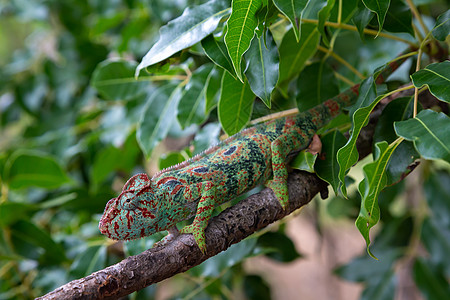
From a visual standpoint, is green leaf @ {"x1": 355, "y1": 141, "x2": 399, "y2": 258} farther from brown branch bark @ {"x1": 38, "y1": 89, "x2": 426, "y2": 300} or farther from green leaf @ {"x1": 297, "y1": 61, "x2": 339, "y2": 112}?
green leaf @ {"x1": 297, "y1": 61, "x2": 339, "y2": 112}

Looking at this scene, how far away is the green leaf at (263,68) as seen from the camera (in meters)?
1.08

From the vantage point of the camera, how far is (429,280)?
6.51 feet

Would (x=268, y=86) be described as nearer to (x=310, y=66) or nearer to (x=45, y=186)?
(x=310, y=66)

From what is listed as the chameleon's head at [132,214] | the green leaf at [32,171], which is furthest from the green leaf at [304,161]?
the green leaf at [32,171]

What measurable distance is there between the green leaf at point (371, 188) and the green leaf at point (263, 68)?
271 millimetres

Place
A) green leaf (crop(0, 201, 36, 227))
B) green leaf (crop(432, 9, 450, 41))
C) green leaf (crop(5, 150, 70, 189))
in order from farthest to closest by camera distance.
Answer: green leaf (crop(5, 150, 70, 189)) < green leaf (crop(0, 201, 36, 227)) < green leaf (crop(432, 9, 450, 41))

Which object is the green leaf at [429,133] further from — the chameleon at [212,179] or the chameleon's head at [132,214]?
the chameleon's head at [132,214]

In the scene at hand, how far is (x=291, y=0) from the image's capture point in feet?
3.18

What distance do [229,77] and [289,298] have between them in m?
4.54

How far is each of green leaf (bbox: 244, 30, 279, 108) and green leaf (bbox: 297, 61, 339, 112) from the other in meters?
0.30

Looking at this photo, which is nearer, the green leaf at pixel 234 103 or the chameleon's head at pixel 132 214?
the chameleon's head at pixel 132 214

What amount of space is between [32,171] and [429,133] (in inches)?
57.7

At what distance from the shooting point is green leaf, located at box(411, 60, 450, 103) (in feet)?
3.14

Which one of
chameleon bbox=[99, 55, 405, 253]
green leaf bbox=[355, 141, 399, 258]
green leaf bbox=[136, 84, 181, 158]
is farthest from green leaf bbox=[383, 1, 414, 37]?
green leaf bbox=[136, 84, 181, 158]
